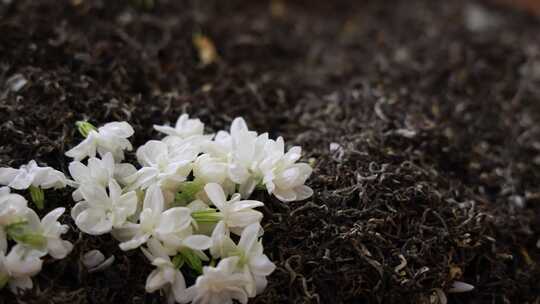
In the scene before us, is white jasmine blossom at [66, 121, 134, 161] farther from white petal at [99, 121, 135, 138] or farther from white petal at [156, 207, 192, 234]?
white petal at [156, 207, 192, 234]

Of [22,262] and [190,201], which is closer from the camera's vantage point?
[22,262]

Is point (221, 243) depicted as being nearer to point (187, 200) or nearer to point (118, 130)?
point (187, 200)

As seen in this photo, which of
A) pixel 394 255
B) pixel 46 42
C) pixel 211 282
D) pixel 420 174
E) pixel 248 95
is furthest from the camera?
pixel 248 95

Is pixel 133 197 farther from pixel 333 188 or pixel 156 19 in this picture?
pixel 156 19

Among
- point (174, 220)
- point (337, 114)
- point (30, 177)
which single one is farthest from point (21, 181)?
point (337, 114)

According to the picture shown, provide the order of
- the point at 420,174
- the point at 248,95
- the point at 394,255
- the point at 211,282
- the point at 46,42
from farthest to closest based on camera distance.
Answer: the point at 248,95, the point at 46,42, the point at 420,174, the point at 394,255, the point at 211,282

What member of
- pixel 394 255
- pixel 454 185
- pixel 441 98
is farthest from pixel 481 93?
pixel 394 255
